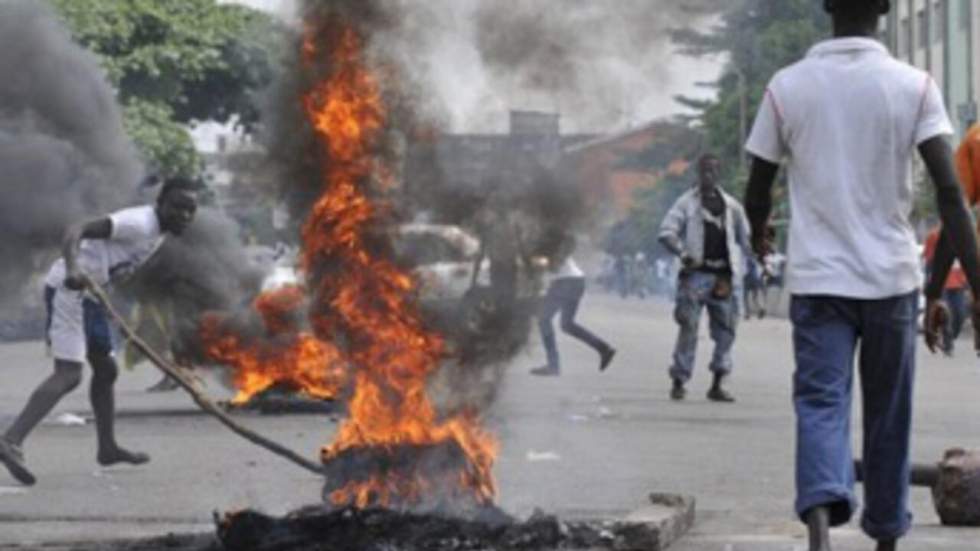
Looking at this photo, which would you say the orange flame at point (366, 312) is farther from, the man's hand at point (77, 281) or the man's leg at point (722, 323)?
the man's leg at point (722, 323)

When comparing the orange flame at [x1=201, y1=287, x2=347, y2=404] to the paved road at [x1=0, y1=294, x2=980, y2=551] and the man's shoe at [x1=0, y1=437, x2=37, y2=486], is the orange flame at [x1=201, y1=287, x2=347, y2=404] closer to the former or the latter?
the paved road at [x1=0, y1=294, x2=980, y2=551]

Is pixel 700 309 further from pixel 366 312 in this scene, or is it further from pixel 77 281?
pixel 366 312

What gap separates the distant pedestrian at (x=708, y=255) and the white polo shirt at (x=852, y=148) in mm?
10451

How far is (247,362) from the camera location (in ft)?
41.7

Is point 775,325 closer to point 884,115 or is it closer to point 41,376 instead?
point 41,376

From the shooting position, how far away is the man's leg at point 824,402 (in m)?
7.08

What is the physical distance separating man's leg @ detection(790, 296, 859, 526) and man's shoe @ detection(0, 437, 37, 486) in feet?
17.4

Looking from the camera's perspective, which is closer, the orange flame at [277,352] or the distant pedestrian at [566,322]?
the orange flame at [277,352]

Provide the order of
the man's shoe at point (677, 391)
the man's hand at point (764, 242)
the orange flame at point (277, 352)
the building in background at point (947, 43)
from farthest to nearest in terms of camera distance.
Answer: the building in background at point (947, 43) < the man's shoe at point (677, 391) < the orange flame at point (277, 352) < the man's hand at point (764, 242)

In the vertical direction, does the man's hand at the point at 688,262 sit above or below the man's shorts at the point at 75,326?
below

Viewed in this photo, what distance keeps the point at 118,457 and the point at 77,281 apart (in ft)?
6.40

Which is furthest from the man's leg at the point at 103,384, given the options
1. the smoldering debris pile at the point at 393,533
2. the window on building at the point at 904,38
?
the window on building at the point at 904,38

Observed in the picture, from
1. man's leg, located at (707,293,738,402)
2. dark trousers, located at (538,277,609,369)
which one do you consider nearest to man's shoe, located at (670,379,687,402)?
man's leg, located at (707,293,738,402)

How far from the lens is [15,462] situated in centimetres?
1166
